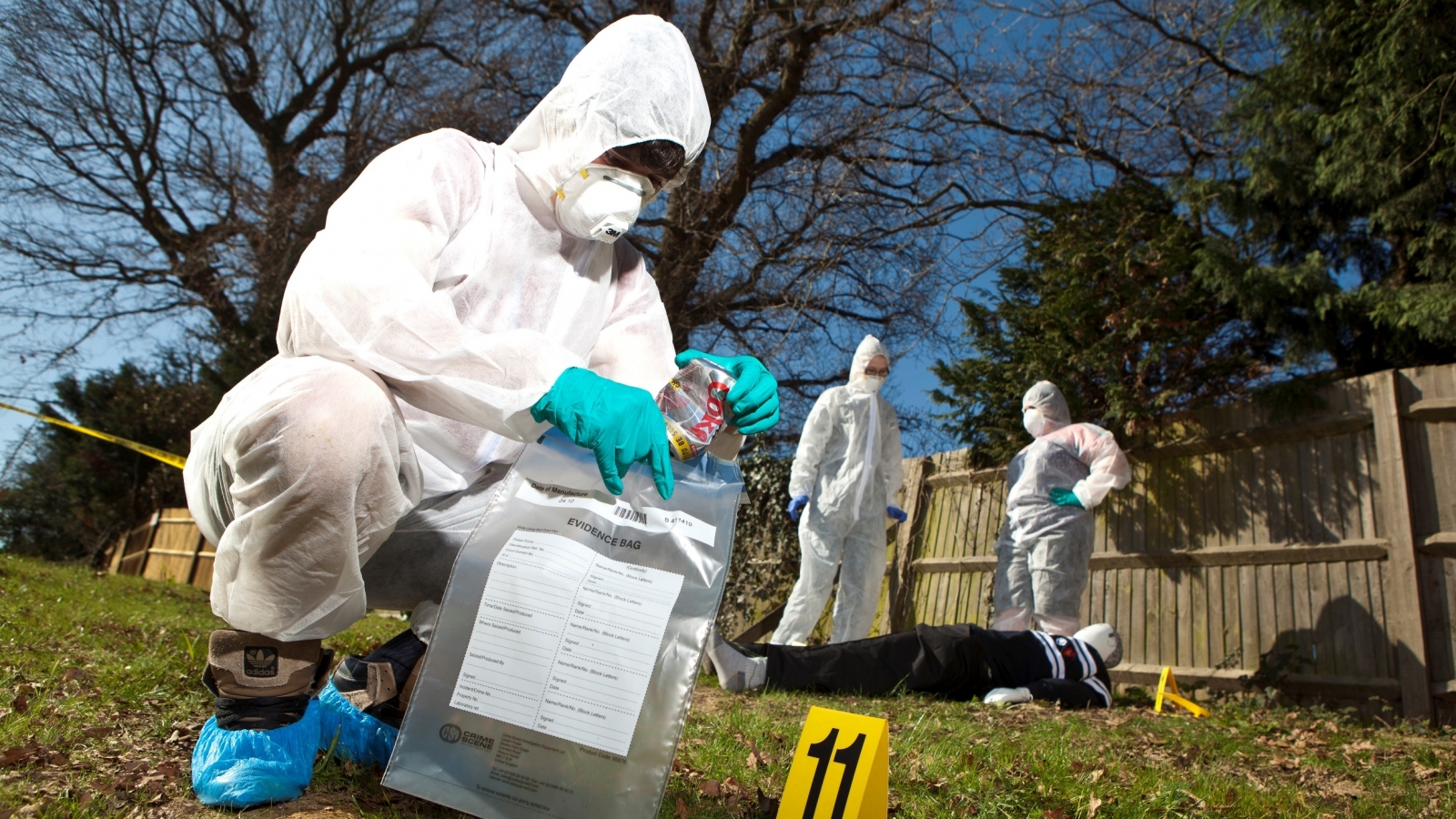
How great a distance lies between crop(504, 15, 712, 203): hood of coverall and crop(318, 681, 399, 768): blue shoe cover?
124 centimetres

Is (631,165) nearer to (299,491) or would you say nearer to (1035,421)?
(299,491)

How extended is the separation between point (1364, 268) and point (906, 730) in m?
5.13

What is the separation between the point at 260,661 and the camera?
5.33 feet

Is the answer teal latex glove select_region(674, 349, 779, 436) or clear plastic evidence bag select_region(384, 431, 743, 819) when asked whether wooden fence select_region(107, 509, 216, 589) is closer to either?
teal latex glove select_region(674, 349, 779, 436)

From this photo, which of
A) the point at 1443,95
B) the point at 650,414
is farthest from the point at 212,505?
the point at 1443,95

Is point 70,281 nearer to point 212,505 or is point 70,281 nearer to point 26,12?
point 26,12

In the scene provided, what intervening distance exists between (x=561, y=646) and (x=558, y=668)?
0.03 m

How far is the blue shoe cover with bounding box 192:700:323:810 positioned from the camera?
1524 mm

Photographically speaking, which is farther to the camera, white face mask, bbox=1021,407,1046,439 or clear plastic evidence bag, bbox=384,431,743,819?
white face mask, bbox=1021,407,1046,439

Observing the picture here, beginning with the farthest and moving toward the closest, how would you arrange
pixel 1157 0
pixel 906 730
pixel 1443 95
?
1. pixel 1157 0
2. pixel 1443 95
3. pixel 906 730

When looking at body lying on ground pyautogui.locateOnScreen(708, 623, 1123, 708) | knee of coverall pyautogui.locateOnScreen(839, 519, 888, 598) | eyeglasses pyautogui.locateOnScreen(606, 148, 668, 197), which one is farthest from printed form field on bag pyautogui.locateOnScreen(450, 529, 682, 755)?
knee of coverall pyautogui.locateOnScreen(839, 519, 888, 598)

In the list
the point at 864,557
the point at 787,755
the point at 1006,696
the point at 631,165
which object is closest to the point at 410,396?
the point at 631,165

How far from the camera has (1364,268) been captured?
6.09 m

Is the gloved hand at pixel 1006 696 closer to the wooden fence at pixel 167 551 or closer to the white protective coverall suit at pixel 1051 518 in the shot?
the white protective coverall suit at pixel 1051 518
